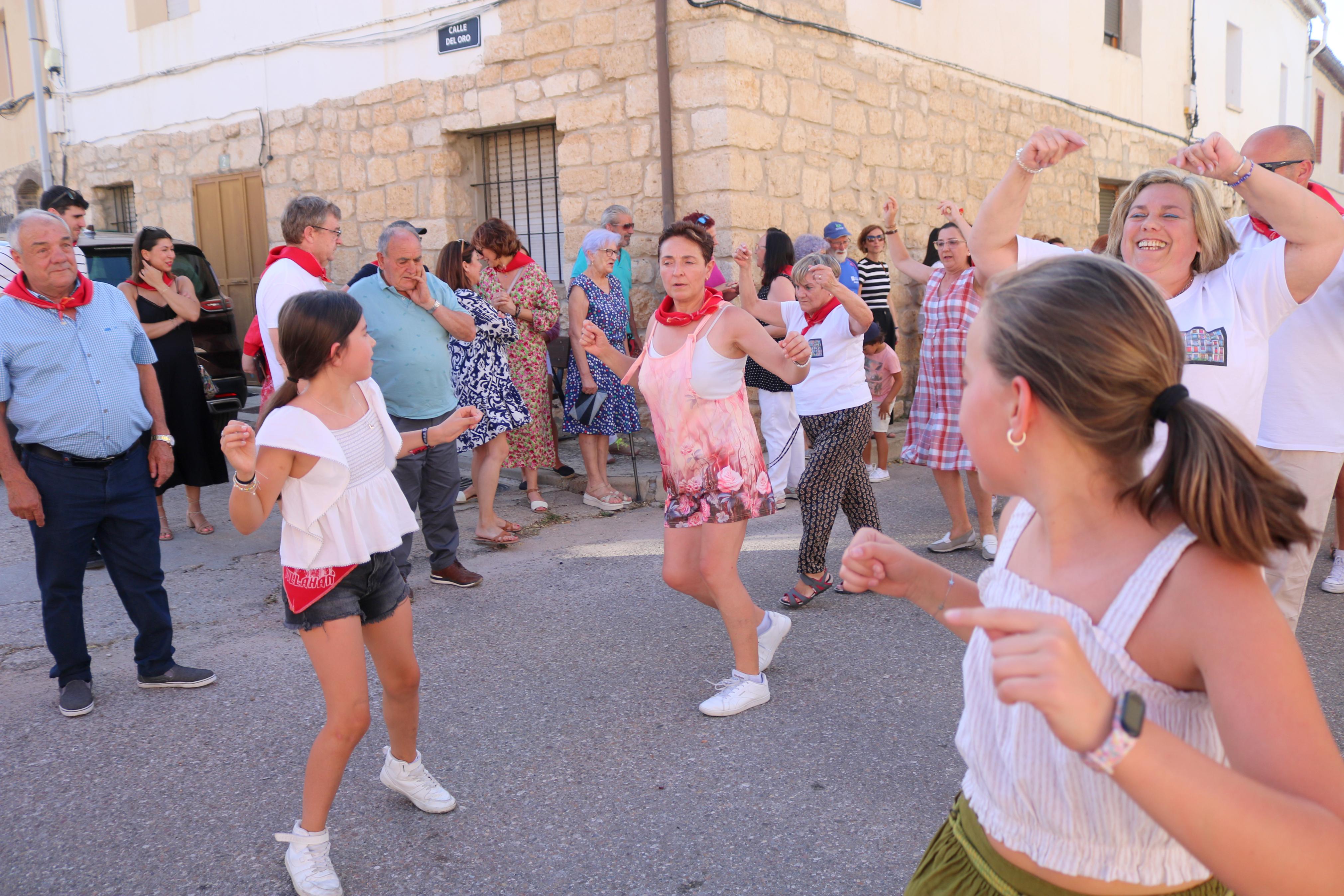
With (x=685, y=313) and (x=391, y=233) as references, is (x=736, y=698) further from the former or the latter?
(x=391, y=233)

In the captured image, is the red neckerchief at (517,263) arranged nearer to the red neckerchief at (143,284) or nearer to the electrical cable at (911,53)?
the red neckerchief at (143,284)

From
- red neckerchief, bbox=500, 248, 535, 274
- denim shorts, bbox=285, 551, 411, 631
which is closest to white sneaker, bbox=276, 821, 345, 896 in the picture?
→ denim shorts, bbox=285, 551, 411, 631

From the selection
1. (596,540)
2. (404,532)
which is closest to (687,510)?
(404,532)

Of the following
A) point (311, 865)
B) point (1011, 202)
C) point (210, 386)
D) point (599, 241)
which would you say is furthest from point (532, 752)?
point (210, 386)

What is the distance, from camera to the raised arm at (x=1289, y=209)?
255 cm

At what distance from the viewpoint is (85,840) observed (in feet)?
9.53

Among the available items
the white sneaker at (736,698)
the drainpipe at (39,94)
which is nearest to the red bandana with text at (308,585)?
the white sneaker at (736,698)

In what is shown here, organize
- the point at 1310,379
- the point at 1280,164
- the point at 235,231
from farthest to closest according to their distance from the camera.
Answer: the point at 235,231
the point at 1280,164
the point at 1310,379

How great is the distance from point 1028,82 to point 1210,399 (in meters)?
9.46

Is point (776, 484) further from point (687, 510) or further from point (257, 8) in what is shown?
point (257, 8)

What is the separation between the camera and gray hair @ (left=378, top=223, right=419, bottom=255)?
16.2 feet

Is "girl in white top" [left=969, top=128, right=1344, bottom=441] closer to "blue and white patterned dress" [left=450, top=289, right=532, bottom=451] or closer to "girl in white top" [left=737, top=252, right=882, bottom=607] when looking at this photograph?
"girl in white top" [left=737, top=252, right=882, bottom=607]

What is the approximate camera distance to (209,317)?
23.7ft

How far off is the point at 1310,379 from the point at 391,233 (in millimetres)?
3987
